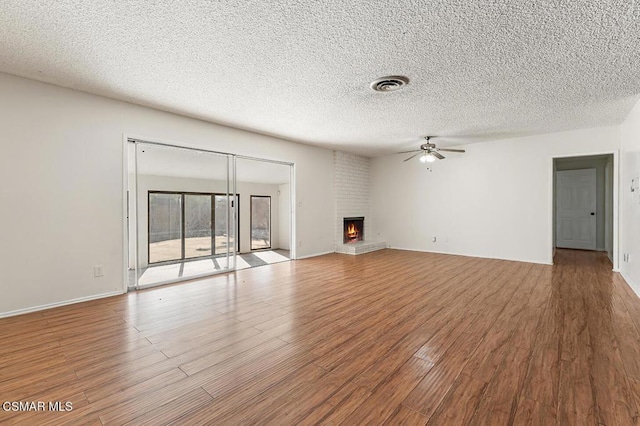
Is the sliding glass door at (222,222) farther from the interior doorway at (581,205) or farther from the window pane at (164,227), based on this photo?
the interior doorway at (581,205)

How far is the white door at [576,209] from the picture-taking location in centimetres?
761

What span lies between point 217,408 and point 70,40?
321 centimetres

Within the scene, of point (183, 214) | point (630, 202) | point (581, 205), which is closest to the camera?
point (630, 202)

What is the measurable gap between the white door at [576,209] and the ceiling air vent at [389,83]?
768 cm

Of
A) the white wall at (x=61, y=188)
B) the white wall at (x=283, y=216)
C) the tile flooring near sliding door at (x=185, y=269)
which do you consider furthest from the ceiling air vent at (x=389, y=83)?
the white wall at (x=283, y=216)

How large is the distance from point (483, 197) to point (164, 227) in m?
6.87

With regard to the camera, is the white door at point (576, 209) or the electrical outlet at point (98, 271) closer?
the electrical outlet at point (98, 271)

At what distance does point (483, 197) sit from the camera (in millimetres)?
6465

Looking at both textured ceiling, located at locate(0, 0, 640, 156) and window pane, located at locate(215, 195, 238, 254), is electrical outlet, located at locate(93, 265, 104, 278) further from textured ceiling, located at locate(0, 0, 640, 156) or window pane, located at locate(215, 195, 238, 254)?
textured ceiling, located at locate(0, 0, 640, 156)

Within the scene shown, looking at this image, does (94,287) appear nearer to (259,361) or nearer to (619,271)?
(259,361)

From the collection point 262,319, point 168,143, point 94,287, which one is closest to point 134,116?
point 168,143

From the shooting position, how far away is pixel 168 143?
170 inches

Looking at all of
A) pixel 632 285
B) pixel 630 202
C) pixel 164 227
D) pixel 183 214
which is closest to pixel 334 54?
pixel 164 227

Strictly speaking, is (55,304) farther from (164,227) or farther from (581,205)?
(581,205)
